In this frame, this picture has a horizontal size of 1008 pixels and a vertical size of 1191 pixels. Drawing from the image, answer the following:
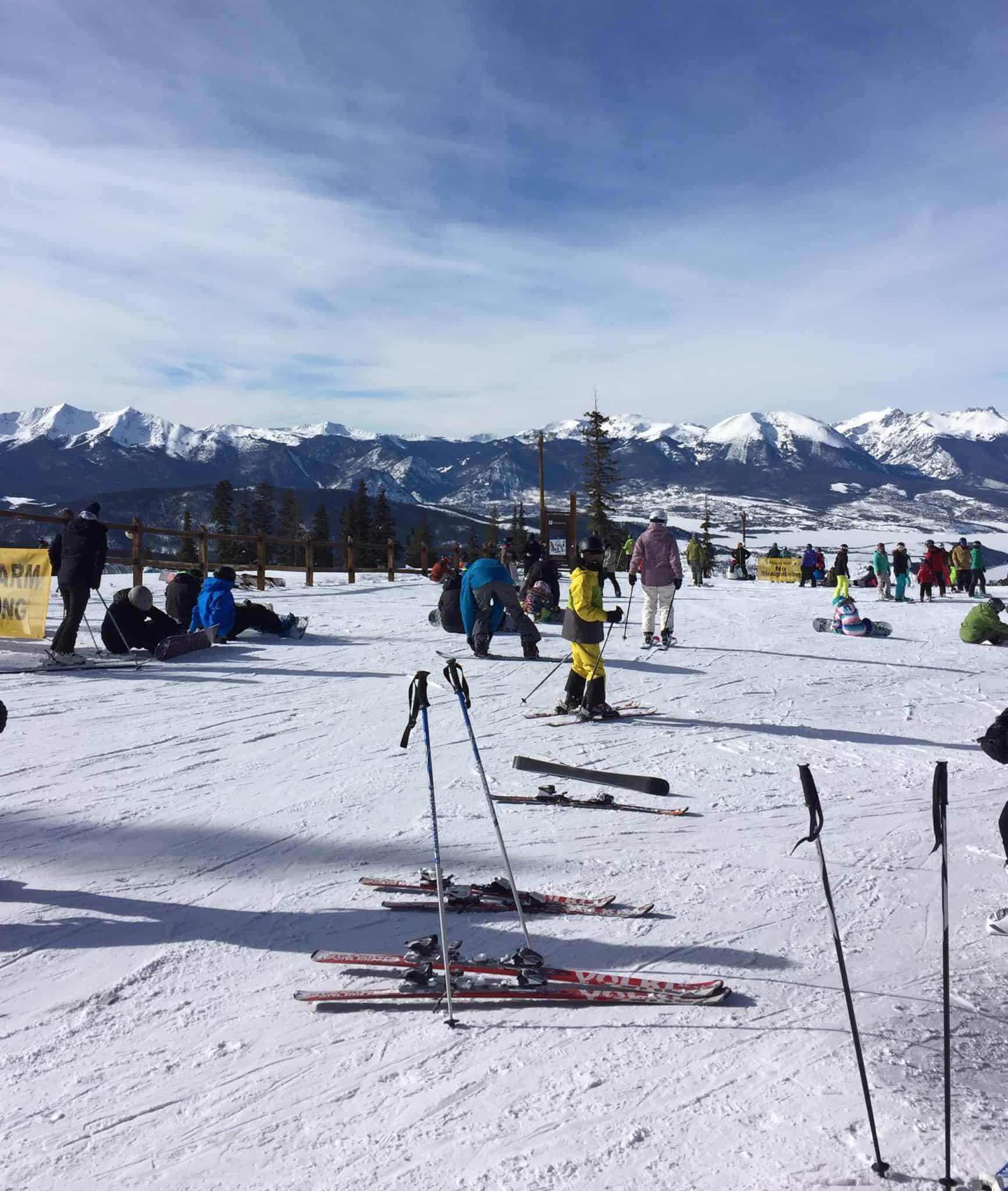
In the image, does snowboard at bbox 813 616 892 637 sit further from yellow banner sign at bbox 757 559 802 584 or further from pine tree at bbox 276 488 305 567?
pine tree at bbox 276 488 305 567

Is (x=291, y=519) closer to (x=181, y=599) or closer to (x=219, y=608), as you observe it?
(x=181, y=599)

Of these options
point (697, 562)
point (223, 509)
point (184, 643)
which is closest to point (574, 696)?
point (184, 643)

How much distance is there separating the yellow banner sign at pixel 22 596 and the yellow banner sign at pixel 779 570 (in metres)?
31.3

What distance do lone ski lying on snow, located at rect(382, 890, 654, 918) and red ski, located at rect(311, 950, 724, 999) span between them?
0.50m

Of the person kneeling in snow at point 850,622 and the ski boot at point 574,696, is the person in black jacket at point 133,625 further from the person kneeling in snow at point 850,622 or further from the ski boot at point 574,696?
the person kneeling in snow at point 850,622

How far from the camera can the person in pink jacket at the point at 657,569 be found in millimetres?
12375

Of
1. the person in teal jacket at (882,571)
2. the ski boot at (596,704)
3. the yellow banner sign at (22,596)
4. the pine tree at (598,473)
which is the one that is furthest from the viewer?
the pine tree at (598,473)

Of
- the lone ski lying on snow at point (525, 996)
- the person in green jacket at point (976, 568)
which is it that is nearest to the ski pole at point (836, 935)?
the lone ski lying on snow at point (525, 996)

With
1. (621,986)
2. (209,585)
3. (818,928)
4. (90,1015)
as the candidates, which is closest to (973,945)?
(818,928)

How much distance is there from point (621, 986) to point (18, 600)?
32.7ft

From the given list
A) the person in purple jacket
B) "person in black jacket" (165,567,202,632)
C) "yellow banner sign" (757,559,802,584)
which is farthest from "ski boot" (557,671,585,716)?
"yellow banner sign" (757,559,802,584)

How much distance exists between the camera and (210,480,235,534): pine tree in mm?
71250

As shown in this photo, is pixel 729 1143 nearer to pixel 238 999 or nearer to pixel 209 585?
pixel 238 999

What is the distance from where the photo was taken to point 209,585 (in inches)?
468
